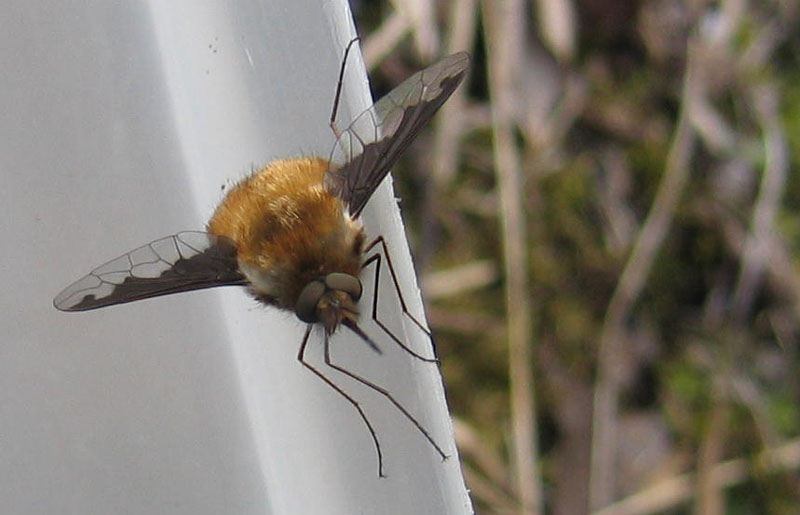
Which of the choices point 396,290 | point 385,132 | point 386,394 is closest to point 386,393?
point 386,394

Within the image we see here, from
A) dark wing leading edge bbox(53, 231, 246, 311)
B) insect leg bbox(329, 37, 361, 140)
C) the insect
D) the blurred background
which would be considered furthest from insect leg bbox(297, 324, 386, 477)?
the blurred background

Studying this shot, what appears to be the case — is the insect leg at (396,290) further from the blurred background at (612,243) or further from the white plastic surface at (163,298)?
the blurred background at (612,243)

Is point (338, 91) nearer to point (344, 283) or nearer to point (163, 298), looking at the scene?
point (344, 283)

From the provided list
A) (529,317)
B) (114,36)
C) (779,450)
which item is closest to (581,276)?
(529,317)

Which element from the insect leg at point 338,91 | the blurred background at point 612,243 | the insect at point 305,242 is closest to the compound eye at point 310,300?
the insect at point 305,242

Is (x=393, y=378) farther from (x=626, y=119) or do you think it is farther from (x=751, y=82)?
(x=751, y=82)
